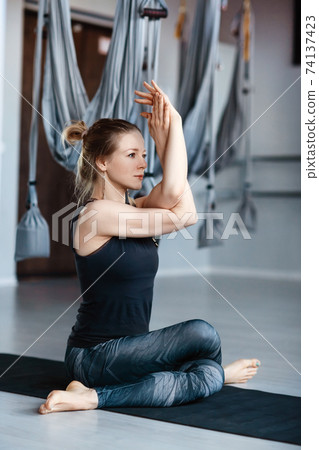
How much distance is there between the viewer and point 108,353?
153cm

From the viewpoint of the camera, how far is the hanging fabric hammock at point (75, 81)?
221 cm

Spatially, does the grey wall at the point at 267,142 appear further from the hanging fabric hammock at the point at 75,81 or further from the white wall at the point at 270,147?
the hanging fabric hammock at the point at 75,81

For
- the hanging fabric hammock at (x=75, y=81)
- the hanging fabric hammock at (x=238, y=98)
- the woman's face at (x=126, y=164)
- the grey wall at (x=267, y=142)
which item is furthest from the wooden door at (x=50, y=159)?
the woman's face at (x=126, y=164)

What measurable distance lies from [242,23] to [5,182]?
1549 millimetres

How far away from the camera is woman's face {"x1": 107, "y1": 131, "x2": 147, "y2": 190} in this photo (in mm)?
1601

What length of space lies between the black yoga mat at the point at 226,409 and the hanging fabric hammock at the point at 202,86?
145 centimetres

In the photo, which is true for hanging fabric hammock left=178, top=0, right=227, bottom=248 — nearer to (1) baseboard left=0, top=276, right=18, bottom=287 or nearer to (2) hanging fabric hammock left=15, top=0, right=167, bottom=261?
(2) hanging fabric hammock left=15, top=0, right=167, bottom=261

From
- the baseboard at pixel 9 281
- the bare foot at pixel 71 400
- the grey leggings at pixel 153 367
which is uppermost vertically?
the baseboard at pixel 9 281

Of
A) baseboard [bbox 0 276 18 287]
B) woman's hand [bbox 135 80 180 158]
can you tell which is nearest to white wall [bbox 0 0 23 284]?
baseboard [bbox 0 276 18 287]

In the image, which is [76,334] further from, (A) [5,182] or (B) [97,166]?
(A) [5,182]

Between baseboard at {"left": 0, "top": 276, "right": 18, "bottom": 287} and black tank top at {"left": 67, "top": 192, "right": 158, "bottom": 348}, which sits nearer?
black tank top at {"left": 67, "top": 192, "right": 158, "bottom": 348}

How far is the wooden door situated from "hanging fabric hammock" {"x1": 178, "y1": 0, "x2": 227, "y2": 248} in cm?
119

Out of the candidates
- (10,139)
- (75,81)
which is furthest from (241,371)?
(10,139)

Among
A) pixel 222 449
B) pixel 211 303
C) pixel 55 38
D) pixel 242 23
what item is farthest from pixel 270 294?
pixel 222 449
